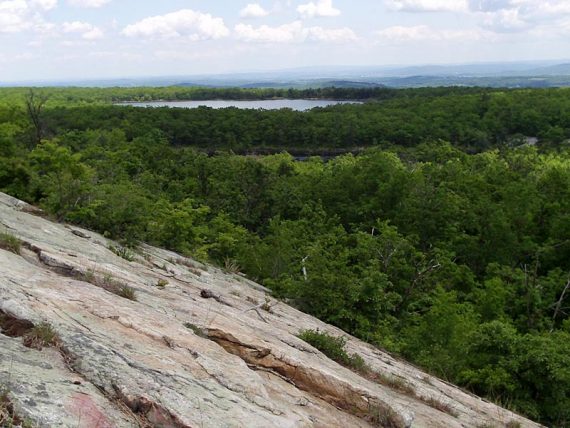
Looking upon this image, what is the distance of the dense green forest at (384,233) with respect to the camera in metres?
16.1

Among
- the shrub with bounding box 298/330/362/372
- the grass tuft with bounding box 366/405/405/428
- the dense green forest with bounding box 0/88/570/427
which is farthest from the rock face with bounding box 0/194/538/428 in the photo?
the dense green forest with bounding box 0/88/570/427

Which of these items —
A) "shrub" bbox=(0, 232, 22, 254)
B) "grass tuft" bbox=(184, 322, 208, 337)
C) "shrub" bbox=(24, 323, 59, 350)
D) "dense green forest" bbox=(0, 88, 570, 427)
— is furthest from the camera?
"dense green forest" bbox=(0, 88, 570, 427)

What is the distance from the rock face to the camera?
5.54 meters

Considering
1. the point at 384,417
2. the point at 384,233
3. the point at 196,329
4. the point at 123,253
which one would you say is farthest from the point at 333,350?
the point at 384,233

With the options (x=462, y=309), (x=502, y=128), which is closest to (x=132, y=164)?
(x=462, y=309)

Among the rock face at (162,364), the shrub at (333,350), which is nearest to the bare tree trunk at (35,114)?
the rock face at (162,364)

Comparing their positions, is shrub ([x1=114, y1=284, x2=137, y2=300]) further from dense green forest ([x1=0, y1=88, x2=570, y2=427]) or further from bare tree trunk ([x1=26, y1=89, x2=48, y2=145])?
bare tree trunk ([x1=26, y1=89, x2=48, y2=145])

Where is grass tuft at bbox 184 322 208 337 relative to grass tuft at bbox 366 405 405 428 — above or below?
above

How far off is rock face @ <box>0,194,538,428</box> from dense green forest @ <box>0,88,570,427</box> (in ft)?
15.7

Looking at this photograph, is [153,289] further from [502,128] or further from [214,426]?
[502,128]

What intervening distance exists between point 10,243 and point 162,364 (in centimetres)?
471

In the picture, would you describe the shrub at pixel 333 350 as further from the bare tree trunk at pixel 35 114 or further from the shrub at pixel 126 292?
the bare tree trunk at pixel 35 114

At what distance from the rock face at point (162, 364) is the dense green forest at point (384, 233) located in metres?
4.77

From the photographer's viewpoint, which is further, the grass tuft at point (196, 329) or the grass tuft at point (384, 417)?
the grass tuft at point (196, 329)
